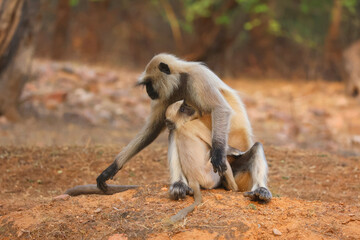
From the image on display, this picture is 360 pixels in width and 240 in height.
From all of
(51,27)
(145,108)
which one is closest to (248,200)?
(145,108)

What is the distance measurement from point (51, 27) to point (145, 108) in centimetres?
711

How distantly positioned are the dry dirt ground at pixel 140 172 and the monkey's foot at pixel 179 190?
0.16ft

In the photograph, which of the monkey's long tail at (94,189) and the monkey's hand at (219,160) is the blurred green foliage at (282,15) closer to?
the monkey's long tail at (94,189)

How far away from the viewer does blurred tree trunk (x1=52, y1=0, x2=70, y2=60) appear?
13.1m

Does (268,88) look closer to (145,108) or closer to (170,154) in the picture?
(145,108)

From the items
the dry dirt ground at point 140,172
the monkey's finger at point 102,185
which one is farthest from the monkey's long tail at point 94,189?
the dry dirt ground at point 140,172

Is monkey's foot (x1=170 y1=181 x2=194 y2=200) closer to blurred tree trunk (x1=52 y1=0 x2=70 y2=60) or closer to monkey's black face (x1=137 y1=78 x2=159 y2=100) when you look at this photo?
monkey's black face (x1=137 y1=78 x2=159 y2=100)

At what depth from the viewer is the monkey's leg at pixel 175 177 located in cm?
342

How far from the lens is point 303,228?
312cm

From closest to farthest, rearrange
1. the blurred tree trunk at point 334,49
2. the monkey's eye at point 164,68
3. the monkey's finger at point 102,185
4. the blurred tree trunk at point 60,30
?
the monkey's eye at point 164,68, the monkey's finger at point 102,185, the blurred tree trunk at point 334,49, the blurred tree trunk at point 60,30

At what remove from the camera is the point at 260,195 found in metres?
3.32

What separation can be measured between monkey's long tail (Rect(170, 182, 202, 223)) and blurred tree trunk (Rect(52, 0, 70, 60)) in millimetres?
10368

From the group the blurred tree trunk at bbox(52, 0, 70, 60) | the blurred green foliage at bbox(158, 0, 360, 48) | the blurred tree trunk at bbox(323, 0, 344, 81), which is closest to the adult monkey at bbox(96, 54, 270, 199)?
the blurred tree trunk at bbox(323, 0, 344, 81)

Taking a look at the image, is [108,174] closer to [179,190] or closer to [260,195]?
[179,190]
